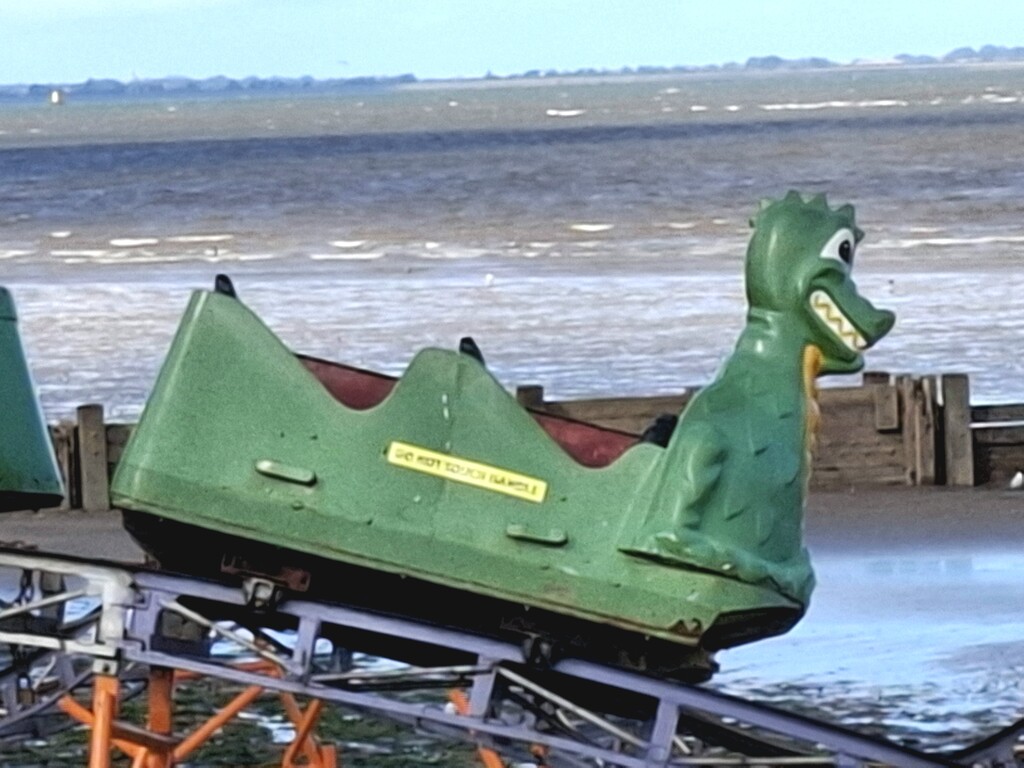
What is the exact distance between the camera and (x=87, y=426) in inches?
623

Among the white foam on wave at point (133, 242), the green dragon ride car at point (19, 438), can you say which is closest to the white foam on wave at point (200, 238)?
the white foam on wave at point (133, 242)

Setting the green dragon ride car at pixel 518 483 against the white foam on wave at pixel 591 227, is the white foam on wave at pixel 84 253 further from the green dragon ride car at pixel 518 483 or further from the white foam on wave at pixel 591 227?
the green dragon ride car at pixel 518 483

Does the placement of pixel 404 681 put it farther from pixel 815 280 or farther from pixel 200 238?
pixel 200 238

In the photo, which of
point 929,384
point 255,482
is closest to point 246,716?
point 255,482

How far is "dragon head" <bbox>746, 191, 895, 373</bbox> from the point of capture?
22.1 feet

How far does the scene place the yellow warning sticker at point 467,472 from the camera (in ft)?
21.5

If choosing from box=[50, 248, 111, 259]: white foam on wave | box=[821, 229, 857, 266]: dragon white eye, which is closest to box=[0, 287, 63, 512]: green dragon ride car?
box=[821, 229, 857, 266]: dragon white eye

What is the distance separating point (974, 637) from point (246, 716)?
11.8ft

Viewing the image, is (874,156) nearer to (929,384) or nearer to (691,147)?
(691,147)

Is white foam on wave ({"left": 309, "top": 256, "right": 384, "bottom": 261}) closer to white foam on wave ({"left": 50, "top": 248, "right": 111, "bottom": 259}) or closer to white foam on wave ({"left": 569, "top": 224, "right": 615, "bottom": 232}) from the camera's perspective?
white foam on wave ({"left": 50, "top": 248, "right": 111, "bottom": 259})

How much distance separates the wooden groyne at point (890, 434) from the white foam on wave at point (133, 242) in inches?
1411

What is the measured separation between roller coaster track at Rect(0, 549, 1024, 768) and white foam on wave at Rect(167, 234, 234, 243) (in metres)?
46.1

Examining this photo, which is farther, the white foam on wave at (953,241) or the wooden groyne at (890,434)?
the white foam on wave at (953,241)

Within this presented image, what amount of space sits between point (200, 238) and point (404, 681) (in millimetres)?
48156
